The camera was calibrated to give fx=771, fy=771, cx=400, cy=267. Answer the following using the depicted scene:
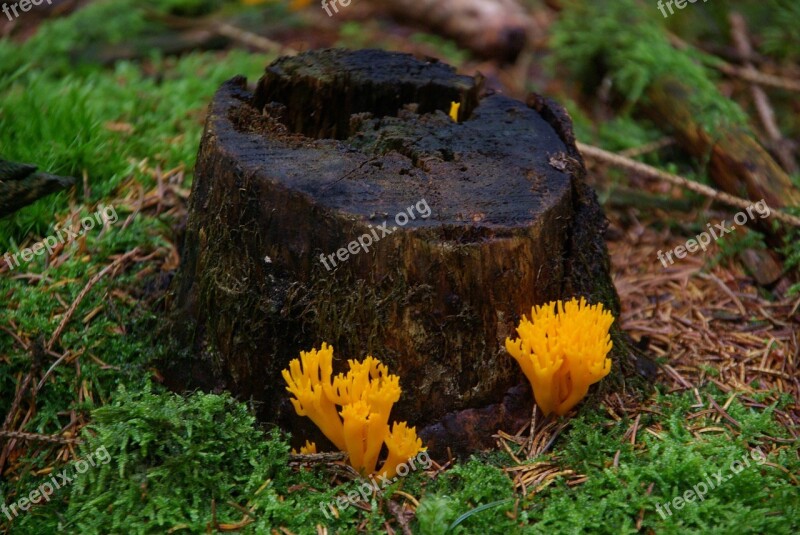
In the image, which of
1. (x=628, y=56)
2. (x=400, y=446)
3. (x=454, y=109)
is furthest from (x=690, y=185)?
(x=400, y=446)

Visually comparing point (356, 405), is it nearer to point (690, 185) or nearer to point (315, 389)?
point (315, 389)

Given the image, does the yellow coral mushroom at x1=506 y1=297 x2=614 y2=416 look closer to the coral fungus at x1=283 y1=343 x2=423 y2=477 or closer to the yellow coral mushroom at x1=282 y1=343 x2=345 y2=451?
the coral fungus at x1=283 y1=343 x2=423 y2=477

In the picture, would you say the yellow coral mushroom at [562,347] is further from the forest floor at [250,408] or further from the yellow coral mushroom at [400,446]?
the yellow coral mushroom at [400,446]

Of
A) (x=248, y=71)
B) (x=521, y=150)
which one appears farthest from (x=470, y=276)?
(x=248, y=71)

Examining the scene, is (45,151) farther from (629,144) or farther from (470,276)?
(629,144)

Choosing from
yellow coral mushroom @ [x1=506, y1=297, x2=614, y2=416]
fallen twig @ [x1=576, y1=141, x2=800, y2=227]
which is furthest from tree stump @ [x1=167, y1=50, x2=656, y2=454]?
fallen twig @ [x1=576, y1=141, x2=800, y2=227]

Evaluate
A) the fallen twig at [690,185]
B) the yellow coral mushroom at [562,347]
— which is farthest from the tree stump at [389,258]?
the fallen twig at [690,185]
